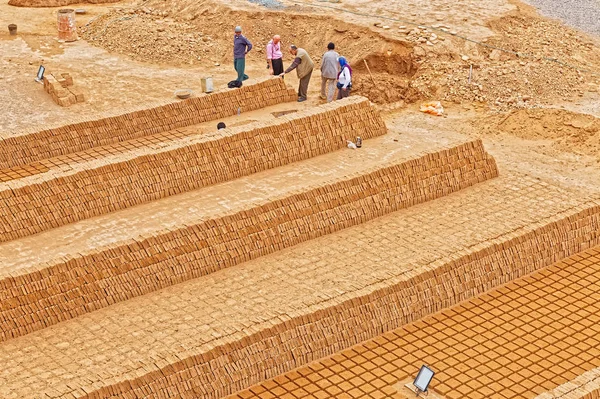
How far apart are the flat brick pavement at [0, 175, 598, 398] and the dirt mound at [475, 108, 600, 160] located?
2737 millimetres

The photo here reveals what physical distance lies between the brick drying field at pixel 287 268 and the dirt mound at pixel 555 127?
8.17 ft

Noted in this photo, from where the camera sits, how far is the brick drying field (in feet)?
27.6

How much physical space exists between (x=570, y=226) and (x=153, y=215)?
4.40m

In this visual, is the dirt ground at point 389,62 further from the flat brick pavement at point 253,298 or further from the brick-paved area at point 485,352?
the brick-paved area at point 485,352

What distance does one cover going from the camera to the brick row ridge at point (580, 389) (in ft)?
25.6

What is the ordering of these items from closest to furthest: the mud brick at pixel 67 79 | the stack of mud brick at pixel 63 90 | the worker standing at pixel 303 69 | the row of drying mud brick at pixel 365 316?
1. the row of drying mud brick at pixel 365 316
2. the stack of mud brick at pixel 63 90
3. the worker standing at pixel 303 69
4. the mud brick at pixel 67 79

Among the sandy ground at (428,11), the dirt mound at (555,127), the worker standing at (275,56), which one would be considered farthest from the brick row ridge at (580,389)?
the sandy ground at (428,11)

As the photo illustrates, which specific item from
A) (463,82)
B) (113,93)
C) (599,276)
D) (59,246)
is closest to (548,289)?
(599,276)

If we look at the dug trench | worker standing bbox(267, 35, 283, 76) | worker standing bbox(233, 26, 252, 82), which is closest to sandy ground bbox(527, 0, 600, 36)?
the dug trench

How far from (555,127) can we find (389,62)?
3476 mm

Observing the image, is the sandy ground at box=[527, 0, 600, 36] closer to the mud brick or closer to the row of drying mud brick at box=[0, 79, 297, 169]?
the row of drying mud brick at box=[0, 79, 297, 169]

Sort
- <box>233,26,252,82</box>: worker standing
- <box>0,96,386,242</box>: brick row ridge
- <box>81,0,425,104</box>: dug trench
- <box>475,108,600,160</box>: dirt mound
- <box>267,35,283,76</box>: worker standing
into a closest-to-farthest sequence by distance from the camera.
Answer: <box>0,96,386,242</box>: brick row ridge < <box>475,108,600,160</box>: dirt mound < <box>233,26,252,82</box>: worker standing < <box>267,35,283,76</box>: worker standing < <box>81,0,425,104</box>: dug trench

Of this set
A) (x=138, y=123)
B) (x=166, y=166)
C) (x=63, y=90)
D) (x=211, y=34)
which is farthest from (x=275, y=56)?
(x=166, y=166)

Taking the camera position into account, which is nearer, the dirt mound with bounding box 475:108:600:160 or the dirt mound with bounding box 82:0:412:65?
the dirt mound with bounding box 475:108:600:160
